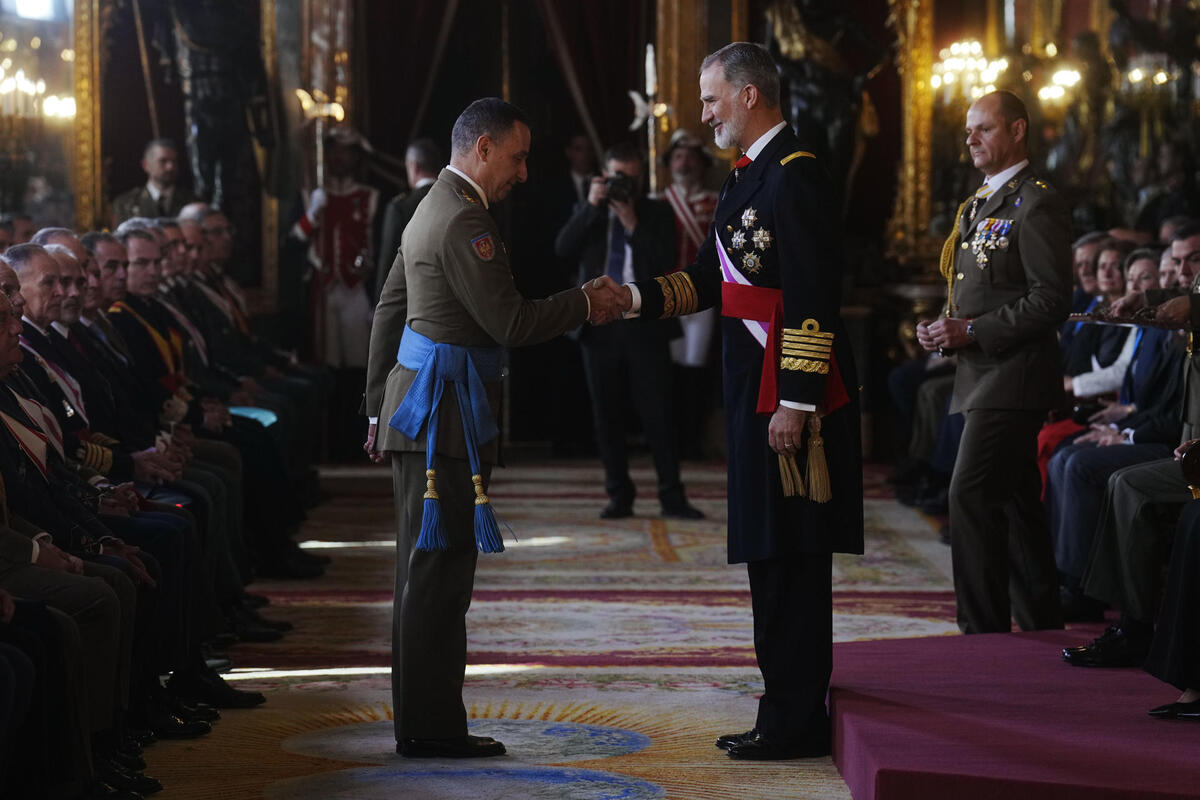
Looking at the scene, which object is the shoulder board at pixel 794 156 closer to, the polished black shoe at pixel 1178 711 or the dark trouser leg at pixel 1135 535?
the polished black shoe at pixel 1178 711

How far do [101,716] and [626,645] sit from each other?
1977 millimetres

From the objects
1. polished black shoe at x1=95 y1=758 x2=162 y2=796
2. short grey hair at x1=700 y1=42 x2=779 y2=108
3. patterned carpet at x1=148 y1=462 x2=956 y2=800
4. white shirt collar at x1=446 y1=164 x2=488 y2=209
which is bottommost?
patterned carpet at x1=148 y1=462 x2=956 y2=800

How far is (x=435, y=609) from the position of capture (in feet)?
12.6

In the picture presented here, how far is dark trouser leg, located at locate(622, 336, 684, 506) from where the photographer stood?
7.77 m

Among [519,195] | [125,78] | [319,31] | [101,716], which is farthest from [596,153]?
[101,716]

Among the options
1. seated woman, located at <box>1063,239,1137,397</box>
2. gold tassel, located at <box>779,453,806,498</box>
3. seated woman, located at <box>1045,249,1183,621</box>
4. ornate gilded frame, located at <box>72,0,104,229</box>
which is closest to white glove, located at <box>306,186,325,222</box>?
ornate gilded frame, located at <box>72,0,104,229</box>

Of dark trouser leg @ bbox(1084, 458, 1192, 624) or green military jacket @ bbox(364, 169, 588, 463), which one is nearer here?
green military jacket @ bbox(364, 169, 588, 463)

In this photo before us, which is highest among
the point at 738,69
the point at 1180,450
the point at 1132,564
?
the point at 738,69

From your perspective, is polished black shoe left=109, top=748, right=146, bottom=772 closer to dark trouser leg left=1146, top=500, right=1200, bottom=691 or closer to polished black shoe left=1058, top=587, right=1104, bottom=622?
dark trouser leg left=1146, top=500, right=1200, bottom=691

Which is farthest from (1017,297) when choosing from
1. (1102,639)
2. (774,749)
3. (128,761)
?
(128,761)

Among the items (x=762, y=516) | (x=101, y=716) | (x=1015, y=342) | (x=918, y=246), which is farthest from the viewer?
(x=918, y=246)

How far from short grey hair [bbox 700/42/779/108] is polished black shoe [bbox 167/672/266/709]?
6.53 ft

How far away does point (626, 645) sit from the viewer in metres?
5.14

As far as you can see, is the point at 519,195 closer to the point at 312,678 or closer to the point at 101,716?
the point at 312,678
